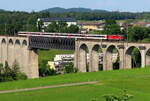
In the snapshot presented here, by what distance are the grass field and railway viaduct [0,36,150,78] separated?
1014 cm

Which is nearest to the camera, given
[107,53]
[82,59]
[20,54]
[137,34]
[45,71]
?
[107,53]

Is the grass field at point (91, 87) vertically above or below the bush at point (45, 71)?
above

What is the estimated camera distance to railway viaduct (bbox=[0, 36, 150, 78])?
80500 millimetres

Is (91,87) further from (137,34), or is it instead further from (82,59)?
(137,34)

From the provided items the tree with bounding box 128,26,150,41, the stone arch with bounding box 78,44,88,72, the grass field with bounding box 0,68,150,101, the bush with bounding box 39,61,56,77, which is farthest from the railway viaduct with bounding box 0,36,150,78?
the tree with bounding box 128,26,150,41

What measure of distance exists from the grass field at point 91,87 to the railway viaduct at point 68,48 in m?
10.1

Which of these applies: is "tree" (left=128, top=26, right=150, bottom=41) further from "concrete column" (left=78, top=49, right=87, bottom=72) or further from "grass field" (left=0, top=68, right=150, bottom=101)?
"grass field" (left=0, top=68, right=150, bottom=101)

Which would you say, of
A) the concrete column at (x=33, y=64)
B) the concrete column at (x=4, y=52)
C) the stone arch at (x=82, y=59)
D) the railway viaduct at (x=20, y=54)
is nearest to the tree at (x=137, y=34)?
the railway viaduct at (x=20, y=54)

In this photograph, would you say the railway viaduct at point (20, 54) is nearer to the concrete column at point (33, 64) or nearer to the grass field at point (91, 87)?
the concrete column at point (33, 64)

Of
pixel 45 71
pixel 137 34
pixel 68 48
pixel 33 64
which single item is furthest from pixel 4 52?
pixel 137 34

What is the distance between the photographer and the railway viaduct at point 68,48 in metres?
80.5

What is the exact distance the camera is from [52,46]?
10675 cm

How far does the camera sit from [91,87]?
182 feet

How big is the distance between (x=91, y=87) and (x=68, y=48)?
43.1 m
